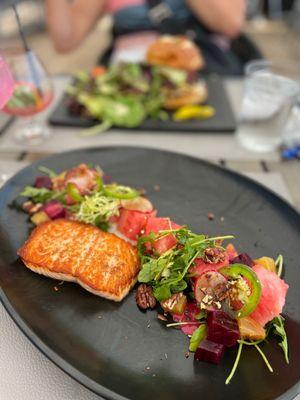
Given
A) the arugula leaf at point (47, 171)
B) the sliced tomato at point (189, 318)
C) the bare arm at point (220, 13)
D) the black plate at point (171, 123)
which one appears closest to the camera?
the sliced tomato at point (189, 318)

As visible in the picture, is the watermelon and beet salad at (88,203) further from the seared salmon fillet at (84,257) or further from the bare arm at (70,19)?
the bare arm at (70,19)

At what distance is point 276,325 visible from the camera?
98 centimetres

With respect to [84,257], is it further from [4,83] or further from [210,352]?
[4,83]

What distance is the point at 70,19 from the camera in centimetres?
286

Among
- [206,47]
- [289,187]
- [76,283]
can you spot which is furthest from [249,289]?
[206,47]

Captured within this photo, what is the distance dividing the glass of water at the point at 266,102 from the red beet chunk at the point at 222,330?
111 cm

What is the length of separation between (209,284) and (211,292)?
2 cm

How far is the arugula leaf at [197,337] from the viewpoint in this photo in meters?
0.94

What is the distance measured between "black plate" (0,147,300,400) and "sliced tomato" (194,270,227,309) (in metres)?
0.11

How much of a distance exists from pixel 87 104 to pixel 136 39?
3.81 feet

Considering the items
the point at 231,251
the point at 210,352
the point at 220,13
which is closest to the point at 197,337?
the point at 210,352

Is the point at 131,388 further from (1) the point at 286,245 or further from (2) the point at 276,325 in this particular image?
(1) the point at 286,245

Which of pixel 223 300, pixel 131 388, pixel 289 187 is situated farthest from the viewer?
pixel 289 187

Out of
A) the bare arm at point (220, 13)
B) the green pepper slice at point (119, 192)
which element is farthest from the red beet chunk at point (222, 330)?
the bare arm at point (220, 13)
